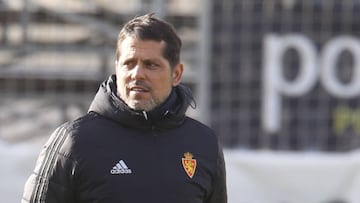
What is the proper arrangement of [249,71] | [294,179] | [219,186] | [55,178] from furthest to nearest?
1. [249,71]
2. [294,179]
3. [219,186]
4. [55,178]

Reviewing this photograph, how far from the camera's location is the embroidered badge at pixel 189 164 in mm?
2861

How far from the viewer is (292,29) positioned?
23.7 ft

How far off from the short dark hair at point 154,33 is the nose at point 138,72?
Answer: 0.07m

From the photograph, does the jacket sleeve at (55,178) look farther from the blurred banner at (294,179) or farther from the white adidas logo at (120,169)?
the blurred banner at (294,179)

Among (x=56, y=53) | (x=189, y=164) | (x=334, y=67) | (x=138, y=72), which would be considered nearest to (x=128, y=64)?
(x=138, y=72)

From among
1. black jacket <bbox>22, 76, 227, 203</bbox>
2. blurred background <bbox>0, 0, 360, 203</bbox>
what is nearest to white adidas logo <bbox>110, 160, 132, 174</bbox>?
black jacket <bbox>22, 76, 227, 203</bbox>

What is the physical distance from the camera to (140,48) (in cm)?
279

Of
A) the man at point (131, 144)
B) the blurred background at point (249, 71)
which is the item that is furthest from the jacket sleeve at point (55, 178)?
the blurred background at point (249, 71)

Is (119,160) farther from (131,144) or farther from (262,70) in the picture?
(262,70)

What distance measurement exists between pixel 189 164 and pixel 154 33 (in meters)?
0.36

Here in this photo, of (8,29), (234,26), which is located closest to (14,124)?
(8,29)

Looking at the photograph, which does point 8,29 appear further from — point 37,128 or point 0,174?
point 0,174

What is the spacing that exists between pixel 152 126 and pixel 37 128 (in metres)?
4.57

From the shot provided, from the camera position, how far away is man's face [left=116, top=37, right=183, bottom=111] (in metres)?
2.78
